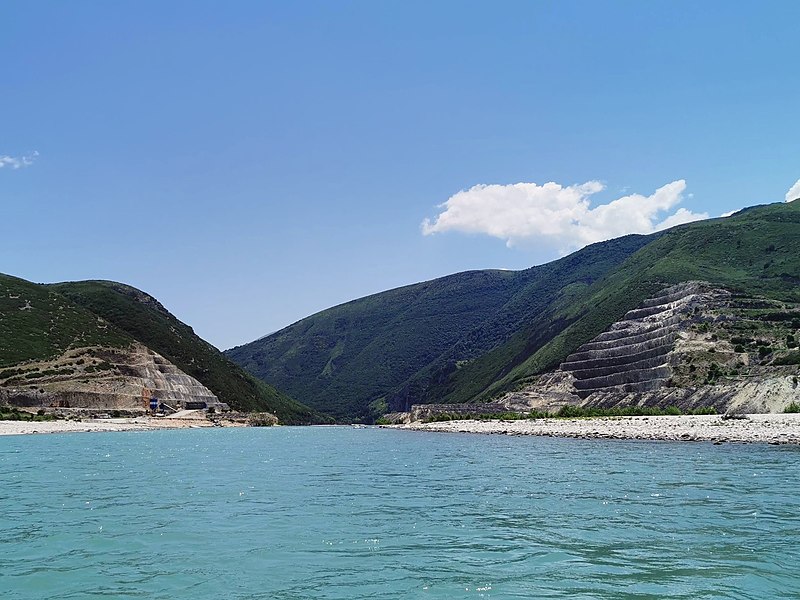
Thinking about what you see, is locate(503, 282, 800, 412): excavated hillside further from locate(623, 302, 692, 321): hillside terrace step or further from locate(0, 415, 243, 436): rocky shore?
locate(0, 415, 243, 436): rocky shore

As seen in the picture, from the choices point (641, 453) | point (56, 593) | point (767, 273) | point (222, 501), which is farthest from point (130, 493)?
point (767, 273)

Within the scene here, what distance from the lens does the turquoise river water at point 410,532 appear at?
53.1 ft

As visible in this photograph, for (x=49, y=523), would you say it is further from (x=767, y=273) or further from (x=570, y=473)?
(x=767, y=273)

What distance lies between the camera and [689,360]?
123312mm

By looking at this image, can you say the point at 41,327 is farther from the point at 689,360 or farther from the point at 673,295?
the point at 673,295

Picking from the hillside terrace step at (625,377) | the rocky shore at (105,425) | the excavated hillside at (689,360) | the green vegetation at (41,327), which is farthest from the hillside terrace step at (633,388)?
the green vegetation at (41,327)

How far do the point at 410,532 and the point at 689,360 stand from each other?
113711mm

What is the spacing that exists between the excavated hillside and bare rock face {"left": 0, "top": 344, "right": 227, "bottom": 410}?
87567 mm

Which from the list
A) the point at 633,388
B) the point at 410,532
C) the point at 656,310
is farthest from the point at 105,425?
the point at 656,310

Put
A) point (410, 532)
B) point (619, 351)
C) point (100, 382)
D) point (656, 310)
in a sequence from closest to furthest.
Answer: point (410, 532), point (100, 382), point (619, 351), point (656, 310)

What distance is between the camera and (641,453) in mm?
52344

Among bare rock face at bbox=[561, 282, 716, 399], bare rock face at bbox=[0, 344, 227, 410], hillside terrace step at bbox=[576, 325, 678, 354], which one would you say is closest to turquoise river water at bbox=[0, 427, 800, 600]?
bare rock face at bbox=[561, 282, 716, 399]

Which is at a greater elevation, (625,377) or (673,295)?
(673,295)

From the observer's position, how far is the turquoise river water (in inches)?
637
